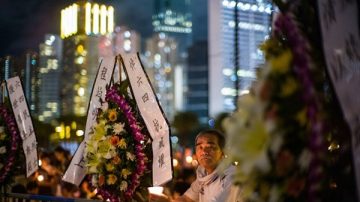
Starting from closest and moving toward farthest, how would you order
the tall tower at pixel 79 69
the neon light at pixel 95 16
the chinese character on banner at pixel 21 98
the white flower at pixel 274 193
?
the white flower at pixel 274 193
the chinese character on banner at pixel 21 98
the neon light at pixel 95 16
the tall tower at pixel 79 69

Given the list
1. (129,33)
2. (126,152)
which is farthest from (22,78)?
(129,33)

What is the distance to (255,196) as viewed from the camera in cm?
274

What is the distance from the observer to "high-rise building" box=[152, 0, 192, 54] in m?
148

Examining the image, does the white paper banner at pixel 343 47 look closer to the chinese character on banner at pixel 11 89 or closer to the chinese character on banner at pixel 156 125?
the chinese character on banner at pixel 156 125

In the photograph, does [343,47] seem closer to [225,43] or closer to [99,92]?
[99,92]

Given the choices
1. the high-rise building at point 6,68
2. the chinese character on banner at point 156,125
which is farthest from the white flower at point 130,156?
the high-rise building at point 6,68

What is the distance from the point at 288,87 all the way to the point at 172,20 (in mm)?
149258

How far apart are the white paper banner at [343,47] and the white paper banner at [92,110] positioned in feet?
11.7

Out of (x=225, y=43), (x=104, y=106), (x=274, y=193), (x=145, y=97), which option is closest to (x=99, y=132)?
(x=104, y=106)

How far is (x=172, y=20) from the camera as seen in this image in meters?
150

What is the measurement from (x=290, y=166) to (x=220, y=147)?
2.45m

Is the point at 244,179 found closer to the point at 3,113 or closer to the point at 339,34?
the point at 339,34

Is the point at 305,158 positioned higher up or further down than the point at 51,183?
higher up

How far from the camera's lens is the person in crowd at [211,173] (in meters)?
4.69
